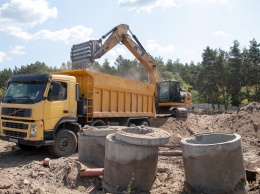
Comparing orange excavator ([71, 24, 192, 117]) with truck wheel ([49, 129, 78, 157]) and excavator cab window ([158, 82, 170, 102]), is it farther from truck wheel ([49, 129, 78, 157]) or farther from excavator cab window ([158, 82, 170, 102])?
truck wheel ([49, 129, 78, 157])

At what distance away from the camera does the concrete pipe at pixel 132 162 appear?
5.68m

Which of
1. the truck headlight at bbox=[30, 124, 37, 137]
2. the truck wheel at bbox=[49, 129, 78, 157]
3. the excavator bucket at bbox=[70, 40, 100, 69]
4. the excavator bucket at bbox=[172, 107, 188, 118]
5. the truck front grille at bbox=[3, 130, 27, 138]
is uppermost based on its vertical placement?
the excavator bucket at bbox=[70, 40, 100, 69]

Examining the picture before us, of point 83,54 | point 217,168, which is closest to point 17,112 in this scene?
point 83,54

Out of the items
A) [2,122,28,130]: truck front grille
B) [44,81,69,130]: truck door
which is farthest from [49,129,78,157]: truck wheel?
[2,122,28,130]: truck front grille

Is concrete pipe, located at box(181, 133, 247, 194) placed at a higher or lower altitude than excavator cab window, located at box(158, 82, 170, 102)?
lower

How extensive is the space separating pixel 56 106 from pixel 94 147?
226 centimetres

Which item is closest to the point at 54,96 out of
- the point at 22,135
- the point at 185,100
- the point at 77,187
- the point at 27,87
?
the point at 27,87

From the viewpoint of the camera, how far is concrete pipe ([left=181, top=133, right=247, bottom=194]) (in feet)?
17.0

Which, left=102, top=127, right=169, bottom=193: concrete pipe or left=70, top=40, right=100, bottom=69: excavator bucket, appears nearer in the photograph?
left=102, top=127, right=169, bottom=193: concrete pipe

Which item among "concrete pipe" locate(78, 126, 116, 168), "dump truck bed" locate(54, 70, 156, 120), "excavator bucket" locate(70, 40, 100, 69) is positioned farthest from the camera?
"excavator bucket" locate(70, 40, 100, 69)

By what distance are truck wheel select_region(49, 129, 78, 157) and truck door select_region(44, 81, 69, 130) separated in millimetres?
466

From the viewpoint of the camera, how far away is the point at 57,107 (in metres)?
9.39

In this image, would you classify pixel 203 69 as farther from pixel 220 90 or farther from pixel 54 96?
pixel 54 96

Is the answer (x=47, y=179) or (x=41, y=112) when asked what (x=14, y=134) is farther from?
(x=47, y=179)
